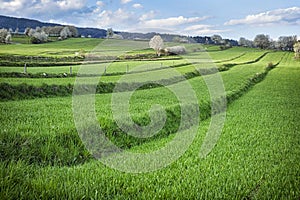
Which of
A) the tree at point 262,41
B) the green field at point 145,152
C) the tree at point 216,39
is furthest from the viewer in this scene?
the tree at point 216,39

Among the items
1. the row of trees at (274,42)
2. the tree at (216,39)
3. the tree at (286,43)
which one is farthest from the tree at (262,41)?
the tree at (216,39)

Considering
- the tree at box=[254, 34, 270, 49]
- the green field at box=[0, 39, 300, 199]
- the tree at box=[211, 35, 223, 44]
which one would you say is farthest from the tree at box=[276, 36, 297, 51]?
the green field at box=[0, 39, 300, 199]

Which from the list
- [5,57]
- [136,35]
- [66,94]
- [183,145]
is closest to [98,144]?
[183,145]

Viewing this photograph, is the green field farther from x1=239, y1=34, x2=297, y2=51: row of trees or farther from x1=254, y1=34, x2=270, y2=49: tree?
x1=239, y1=34, x2=297, y2=51: row of trees

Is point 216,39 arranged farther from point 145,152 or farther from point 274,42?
point 145,152

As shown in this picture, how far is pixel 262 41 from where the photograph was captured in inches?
5571

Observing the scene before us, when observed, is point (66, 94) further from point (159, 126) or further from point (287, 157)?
point (287, 157)

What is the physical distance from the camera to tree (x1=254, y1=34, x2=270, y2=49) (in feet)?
462

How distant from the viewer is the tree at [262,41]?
140750mm

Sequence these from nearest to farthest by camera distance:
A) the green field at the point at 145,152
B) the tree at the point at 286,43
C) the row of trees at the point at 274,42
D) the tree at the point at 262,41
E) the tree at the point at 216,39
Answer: the green field at the point at 145,152, the tree at the point at 262,41, the row of trees at the point at 274,42, the tree at the point at 286,43, the tree at the point at 216,39

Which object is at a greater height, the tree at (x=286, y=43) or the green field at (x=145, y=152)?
the tree at (x=286, y=43)

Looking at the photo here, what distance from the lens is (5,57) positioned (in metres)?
29.6

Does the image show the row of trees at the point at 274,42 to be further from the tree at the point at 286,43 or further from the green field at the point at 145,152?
the green field at the point at 145,152

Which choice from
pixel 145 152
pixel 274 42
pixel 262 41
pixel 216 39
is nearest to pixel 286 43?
pixel 274 42
